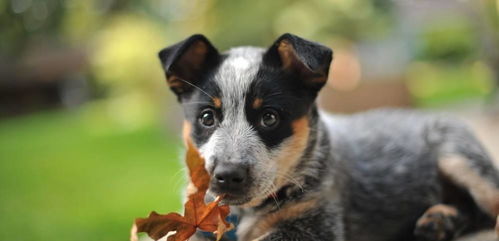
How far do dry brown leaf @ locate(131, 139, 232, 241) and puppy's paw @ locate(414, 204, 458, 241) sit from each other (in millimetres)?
1283

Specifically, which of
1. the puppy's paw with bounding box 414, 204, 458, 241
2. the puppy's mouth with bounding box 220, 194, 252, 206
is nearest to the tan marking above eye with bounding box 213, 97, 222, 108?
the puppy's mouth with bounding box 220, 194, 252, 206

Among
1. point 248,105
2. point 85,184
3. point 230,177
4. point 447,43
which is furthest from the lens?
point 447,43

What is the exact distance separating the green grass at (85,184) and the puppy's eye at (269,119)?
0.69 metres

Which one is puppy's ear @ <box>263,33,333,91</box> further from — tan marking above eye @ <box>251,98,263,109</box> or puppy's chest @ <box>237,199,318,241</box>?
puppy's chest @ <box>237,199,318,241</box>

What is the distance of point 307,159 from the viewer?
3158mm

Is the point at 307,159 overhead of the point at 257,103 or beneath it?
beneath

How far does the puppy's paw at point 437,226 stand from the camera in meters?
3.37

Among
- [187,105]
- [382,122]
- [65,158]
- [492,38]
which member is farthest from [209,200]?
[492,38]

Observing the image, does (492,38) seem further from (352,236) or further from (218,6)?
(352,236)

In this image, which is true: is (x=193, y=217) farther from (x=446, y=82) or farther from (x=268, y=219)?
(x=446, y=82)

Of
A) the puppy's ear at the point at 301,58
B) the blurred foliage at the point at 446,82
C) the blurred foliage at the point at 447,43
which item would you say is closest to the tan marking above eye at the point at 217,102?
the puppy's ear at the point at 301,58

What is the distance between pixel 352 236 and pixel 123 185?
16.6ft

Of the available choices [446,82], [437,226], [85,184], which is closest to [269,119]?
[437,226]

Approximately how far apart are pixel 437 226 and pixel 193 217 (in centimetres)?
152
